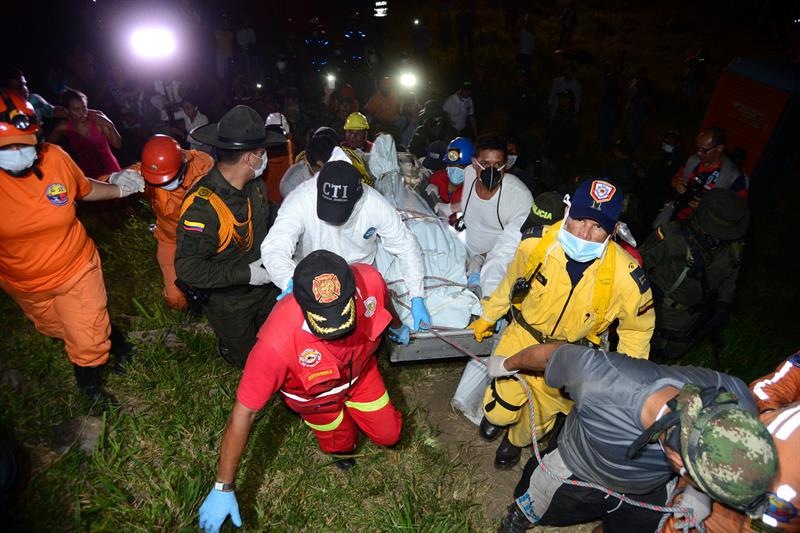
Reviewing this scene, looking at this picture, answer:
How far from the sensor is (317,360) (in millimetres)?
2521

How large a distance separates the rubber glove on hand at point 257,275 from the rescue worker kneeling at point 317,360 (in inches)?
34.8

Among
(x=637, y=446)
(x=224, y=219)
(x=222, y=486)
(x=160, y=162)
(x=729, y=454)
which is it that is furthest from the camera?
(x=160, y=162)

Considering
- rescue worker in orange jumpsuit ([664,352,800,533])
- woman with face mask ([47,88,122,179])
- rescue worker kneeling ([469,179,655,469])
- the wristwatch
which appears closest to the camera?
rescue worker in orange jumpsuit ([664,352,800,533])

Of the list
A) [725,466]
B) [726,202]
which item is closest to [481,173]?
[726,202]

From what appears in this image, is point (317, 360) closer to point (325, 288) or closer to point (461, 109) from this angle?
point (325, 288)

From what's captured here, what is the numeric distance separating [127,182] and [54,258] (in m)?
0.88

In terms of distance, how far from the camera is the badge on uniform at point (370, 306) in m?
2.75

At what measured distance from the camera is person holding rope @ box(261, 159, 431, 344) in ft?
10.0

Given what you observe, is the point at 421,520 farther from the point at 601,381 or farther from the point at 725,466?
the point at 725,466

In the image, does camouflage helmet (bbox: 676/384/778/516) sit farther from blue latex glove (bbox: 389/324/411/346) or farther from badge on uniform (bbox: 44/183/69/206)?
badge on uniform (bbox: 44/183/69/206)

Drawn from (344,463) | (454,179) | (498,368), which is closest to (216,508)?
(344,463)

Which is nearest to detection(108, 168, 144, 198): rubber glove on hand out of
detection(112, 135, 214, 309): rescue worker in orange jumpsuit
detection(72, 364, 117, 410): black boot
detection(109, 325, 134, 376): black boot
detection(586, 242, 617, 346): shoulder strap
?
detection(112, 135, 214, 309): rescue worker in orange jumpsuit

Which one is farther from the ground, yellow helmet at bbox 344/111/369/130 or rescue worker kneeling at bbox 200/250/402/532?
yellow helmet at bbox 344/111/369/130

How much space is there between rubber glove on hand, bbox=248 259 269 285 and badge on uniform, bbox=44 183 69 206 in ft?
4.19
